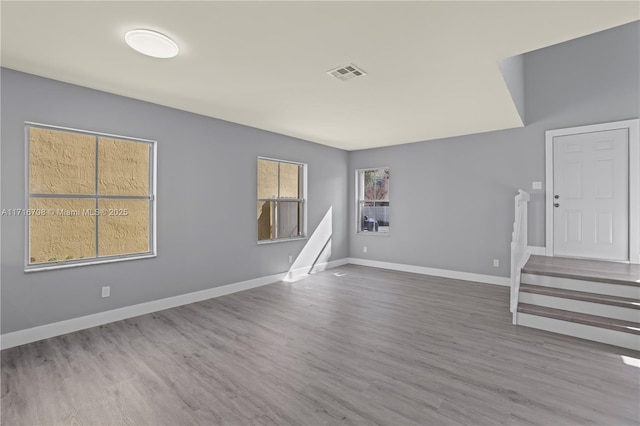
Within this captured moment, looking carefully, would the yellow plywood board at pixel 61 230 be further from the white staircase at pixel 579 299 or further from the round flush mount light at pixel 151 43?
the white staircase at pixel 579 299

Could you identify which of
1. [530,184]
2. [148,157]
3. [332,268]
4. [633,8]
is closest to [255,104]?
[148,157]

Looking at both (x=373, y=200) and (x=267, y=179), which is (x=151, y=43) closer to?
(x=267, y=179)

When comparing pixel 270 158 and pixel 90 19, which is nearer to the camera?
pixel 90 19

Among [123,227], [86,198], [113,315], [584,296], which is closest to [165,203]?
[123,227]

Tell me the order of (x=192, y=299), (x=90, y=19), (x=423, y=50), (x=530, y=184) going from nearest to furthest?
1. (x=90, y=19)
2. (x=423, y=50)
3. (x=192, y=299)
4. (x=530, y=184)

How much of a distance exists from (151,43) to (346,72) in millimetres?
1594

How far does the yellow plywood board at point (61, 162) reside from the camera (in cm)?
303

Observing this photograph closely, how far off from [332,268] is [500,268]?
3069 millimetres

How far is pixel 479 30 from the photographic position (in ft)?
7.12

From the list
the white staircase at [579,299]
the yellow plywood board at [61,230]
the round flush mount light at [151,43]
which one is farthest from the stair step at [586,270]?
the yellow plywood board at [61,230]

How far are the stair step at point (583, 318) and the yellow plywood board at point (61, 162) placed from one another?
4.99 m

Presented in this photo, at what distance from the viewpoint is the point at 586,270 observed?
3.77 m

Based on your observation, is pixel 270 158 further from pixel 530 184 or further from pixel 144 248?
pixel 530 184

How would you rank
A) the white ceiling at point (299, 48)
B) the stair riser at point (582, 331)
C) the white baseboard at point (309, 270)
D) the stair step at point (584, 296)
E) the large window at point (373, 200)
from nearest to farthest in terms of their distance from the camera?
the white ceiling at point (299, 48) → the stair riser at point (582, 331) → the stair step at point (584, 296) → the white baseboard at point (309, 270) → the large window at point (373, 200)
